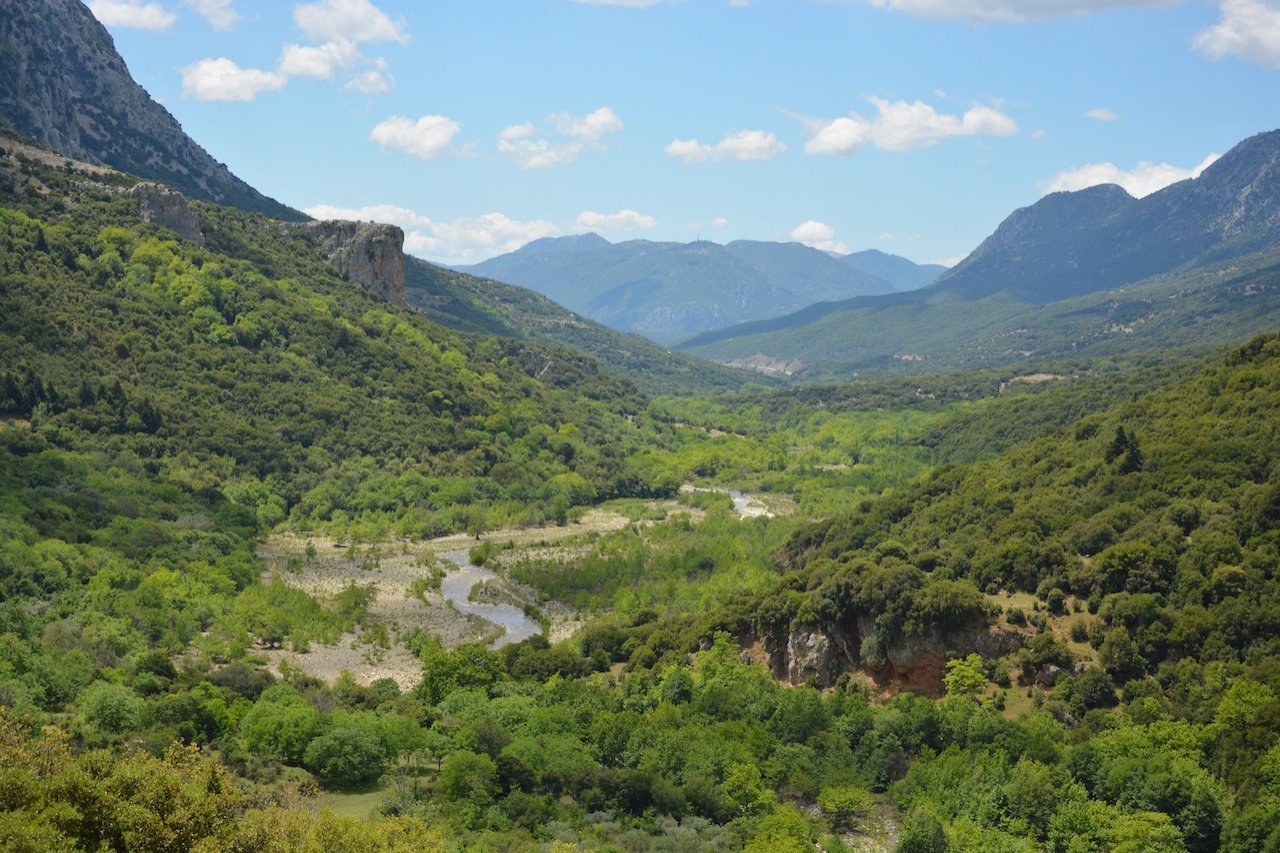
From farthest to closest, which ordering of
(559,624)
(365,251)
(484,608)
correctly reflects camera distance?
(365,251) < (484,608) < (559,624)

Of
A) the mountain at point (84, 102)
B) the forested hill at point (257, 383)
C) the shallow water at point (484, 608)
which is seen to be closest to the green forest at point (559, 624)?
the forested hill at point (257, 383)

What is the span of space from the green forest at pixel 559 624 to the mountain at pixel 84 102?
55.3 meters

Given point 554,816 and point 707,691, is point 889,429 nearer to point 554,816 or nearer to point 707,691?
point 707,691

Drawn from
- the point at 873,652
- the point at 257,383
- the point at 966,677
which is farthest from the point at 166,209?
the point at 966,677

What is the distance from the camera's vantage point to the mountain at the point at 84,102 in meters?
167

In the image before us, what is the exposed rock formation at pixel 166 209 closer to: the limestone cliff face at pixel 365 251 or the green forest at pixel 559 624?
the green forest at pixel 559 624

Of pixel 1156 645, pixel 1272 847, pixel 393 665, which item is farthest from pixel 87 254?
pixel 1272 847

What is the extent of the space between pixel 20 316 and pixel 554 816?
74.9 metres

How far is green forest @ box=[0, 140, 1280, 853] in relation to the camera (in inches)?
1666

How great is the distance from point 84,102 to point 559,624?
140 metres

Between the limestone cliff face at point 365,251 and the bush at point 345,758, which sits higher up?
the limestone cliff face at point 365,251

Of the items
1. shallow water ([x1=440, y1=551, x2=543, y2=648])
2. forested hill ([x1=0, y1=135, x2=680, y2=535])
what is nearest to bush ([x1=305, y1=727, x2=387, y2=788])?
shallow water ([x1=440, y1=551, x2=543, y2=648])

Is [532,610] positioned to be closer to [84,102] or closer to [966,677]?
[966,677]

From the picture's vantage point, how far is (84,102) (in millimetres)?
182500
